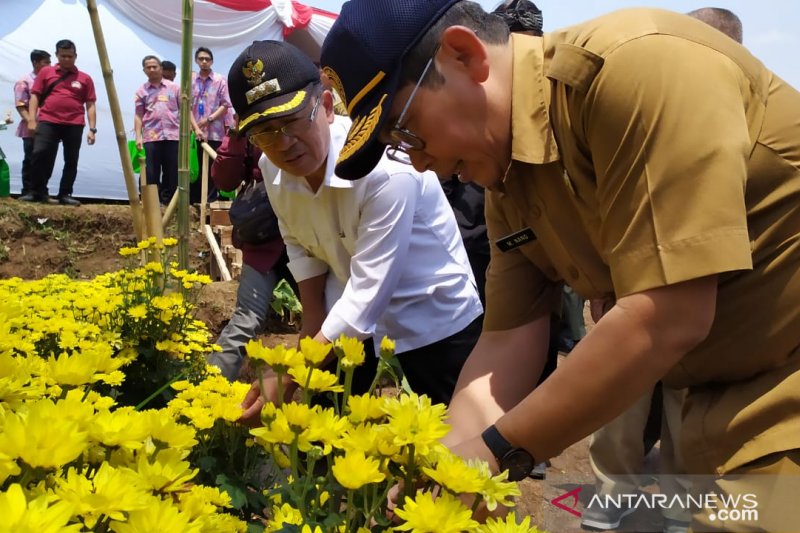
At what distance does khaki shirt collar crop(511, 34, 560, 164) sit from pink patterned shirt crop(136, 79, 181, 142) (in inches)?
301

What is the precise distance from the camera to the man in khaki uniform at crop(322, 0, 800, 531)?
84 centimetres

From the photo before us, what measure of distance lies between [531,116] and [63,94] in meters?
8.16

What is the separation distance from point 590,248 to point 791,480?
45 cm

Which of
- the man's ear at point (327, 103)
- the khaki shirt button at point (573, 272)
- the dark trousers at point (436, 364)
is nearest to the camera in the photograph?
the khaki shirt button at point (573, 272)

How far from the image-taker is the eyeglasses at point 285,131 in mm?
1864

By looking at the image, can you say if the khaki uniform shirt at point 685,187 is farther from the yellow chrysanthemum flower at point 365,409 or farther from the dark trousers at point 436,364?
the dark trousers at point 436,364

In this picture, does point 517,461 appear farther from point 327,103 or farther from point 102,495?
point 327,103

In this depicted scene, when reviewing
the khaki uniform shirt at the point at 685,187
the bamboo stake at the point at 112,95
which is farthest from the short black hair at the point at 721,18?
the bamboo stake at the point at 112,95

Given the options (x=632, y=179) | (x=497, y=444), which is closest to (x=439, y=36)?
(x=632, y=179)

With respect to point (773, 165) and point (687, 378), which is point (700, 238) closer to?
point (773, 165)

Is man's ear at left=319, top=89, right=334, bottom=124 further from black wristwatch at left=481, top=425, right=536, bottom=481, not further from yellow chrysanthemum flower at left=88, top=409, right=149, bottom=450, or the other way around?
yellow chrysanthemum flower at left=88, top=409, right=149, bottom=450

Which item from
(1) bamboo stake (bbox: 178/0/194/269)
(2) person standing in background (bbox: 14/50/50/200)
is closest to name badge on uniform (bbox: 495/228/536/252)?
(1) bamboo stake (bbox: 178/0/194/269)

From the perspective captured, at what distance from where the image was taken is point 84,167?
365 inches

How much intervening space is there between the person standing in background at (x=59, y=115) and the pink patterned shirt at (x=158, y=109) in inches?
22.6
